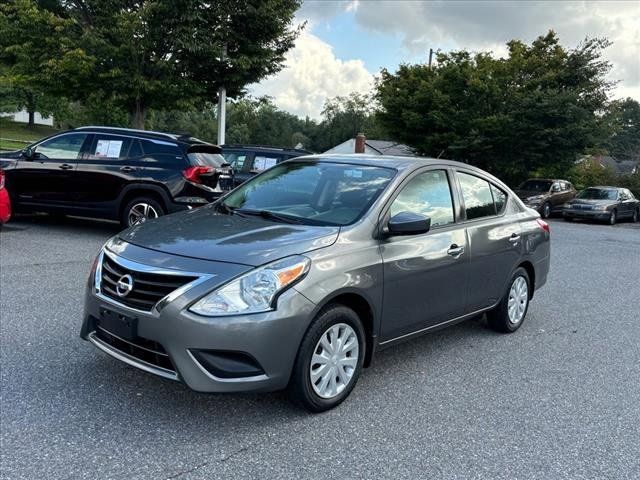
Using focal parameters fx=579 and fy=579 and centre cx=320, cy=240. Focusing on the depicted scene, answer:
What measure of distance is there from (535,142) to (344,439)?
22731mm

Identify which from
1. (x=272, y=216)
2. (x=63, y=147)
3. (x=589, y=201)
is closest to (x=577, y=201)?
(x=589, y=201)

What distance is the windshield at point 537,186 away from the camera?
23.4m

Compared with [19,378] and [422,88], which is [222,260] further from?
[422,88]

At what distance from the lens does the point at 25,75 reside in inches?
700

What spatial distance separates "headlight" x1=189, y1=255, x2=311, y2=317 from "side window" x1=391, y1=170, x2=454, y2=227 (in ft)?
3.93

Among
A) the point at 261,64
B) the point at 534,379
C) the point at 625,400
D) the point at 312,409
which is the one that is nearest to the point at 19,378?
the point at 312,409

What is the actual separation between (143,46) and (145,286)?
15.4 metres

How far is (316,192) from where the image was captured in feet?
14.7

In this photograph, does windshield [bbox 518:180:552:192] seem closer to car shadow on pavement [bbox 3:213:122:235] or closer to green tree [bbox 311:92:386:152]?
car shadow on pavement [bbox 3:213:122:235]

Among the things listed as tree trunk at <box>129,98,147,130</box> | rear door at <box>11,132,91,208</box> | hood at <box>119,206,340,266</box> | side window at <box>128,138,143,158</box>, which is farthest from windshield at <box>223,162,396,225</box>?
tree trunk at <box>129,98,147,130</box>

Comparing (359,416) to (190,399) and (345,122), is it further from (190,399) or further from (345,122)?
(345,122)

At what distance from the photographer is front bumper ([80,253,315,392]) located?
3.14m

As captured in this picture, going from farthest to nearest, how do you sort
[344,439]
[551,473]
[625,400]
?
[625,400], [344,439], [551,473]

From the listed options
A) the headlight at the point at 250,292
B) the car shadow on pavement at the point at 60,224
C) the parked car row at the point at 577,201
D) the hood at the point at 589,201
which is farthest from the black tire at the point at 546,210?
the headlight at the point at 250,292
